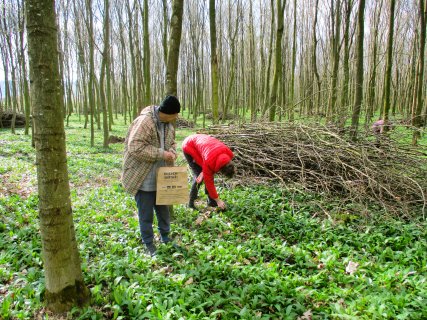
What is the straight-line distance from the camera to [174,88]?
428 cm

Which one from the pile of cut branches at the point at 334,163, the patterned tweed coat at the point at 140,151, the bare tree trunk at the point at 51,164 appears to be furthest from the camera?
the pile of cut branches at the point at 334,163

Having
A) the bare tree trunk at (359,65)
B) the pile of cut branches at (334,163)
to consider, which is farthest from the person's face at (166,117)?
the bare tree trunk at (359,65)

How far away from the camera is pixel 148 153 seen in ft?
10.7

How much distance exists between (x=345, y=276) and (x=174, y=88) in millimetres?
3112

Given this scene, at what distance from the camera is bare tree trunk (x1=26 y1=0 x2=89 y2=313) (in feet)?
6.56

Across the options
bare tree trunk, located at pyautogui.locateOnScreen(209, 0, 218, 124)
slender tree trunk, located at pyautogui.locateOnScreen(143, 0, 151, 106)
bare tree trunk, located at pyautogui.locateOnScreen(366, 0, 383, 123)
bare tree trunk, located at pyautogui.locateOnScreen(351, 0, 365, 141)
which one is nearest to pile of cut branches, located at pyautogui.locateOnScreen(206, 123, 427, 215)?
bare tree trunk, located at pyautogui.locateOnScreen(351, 0, 365, 141)

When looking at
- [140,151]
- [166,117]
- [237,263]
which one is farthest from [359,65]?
[140,151]

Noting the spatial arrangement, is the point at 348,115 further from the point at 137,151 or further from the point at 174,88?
the point at 137,151

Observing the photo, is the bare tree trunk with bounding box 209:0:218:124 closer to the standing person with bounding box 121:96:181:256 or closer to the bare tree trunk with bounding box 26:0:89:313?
the standing person with bounding box 121:96:181:256

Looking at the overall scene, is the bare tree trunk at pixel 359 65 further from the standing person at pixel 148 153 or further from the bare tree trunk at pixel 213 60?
the standing person at pixel 148 153

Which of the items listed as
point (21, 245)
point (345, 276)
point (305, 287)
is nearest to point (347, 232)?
point (345, 276)

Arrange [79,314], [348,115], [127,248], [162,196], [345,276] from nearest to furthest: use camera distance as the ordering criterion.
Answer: [79,314] < [345,276] < [162,196] < [127,248] < [348,115]

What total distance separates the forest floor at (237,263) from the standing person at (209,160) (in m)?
0.42

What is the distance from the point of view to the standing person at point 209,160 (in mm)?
4383
